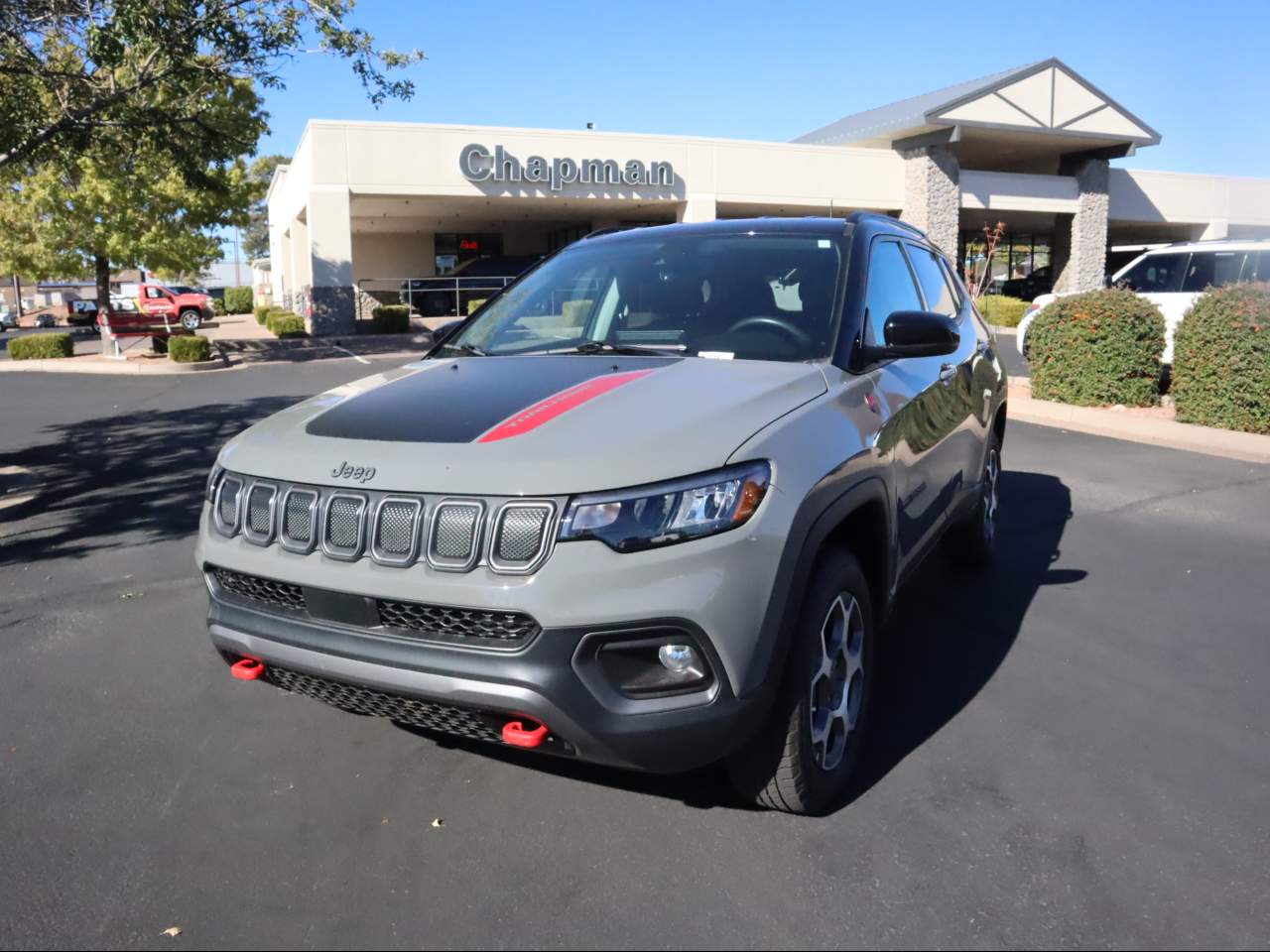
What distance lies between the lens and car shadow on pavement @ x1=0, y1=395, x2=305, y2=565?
670 centimetres

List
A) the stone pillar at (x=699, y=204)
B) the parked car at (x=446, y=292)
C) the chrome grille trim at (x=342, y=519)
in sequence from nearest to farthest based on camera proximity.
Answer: the chrome grille trim at (x=342, y=519) < the stone pillar at (x=699, y=204) < the parked car at (x=446, y=292)

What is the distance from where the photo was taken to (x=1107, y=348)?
1148 cm

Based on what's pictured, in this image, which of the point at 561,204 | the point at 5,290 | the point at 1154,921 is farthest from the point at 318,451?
the point at 5,290

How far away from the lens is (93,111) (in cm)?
1145

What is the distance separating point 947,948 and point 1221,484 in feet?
22.2

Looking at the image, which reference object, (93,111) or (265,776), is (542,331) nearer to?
(265,776)

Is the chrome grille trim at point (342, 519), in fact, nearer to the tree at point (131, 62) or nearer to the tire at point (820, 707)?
the tire at point (820, 707)

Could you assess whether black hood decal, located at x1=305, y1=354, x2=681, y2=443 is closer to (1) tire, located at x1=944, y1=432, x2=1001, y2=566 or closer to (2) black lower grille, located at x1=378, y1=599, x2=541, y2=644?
(2) black lower grille, located at x1=378, y1=599, x2=541, y2=644

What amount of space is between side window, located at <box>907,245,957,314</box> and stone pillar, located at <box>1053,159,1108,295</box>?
31982 mm

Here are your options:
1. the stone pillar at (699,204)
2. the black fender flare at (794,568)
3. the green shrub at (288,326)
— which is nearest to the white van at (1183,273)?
the black fender flare at (794,568)

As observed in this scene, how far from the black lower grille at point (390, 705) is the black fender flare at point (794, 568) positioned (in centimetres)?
71

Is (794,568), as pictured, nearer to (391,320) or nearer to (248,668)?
(248,668)

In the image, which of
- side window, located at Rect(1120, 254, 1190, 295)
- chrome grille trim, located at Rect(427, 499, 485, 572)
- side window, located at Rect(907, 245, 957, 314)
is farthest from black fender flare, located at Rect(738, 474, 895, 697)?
side window, located at Rect(1120, 254, 1190, 295)

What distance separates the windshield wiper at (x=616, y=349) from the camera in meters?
3.62
